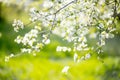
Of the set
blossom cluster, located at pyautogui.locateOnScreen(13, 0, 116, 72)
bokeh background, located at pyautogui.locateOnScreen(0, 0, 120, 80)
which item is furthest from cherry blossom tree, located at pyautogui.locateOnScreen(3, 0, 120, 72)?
bokeh background, located at pyautogui.locateOnScreen(0, 0, 120, 80)

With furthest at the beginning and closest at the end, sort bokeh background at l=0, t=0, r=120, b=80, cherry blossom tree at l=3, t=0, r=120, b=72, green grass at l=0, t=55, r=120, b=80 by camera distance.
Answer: bokeh background at l=0, t=0, r=120, b=80 < green grass at l=0, t=55, r=120, b=80 < cherry blossom tree at l=3, t=0, r=120, b=72

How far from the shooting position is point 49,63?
40.7 ft

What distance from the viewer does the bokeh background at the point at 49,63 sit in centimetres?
883

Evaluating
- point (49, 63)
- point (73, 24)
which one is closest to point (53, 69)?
point (49, 63)

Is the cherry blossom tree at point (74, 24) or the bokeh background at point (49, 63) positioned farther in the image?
the bokeh background at point (49, 63)

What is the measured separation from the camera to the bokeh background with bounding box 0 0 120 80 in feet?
29.0

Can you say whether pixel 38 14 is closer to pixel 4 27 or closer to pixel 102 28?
pixel 102 28

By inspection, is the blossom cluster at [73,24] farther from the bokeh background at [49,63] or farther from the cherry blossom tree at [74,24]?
the bokeh background at [49,63]

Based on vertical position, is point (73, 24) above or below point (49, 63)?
below

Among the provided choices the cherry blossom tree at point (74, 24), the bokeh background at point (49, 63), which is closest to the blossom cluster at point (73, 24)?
the cherry blossom tree at point (74, 24)

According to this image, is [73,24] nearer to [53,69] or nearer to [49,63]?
[53,69]

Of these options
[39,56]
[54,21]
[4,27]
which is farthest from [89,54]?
[4,27]

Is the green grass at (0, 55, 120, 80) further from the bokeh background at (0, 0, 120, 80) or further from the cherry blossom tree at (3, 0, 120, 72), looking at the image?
the cherry blossom tree at (3, 0, 120, 72)

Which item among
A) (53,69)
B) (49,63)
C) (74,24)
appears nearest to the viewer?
(74,24)
